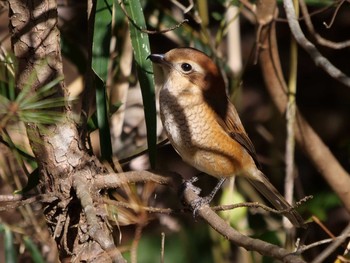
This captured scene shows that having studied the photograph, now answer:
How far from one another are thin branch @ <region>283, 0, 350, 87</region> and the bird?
0.50m

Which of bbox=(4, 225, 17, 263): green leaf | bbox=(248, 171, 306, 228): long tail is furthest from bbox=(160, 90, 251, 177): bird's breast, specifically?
bbox=(4, 225, 17, 263): green leaf

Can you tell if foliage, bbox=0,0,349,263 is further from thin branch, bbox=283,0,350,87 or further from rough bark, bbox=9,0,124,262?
thin branch, bbox=283,0,350,87

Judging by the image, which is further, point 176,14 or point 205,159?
point 176,14

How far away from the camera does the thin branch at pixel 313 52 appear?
2.91 m

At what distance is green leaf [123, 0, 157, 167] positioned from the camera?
9.96 ft

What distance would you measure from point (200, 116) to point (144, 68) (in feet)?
1.69

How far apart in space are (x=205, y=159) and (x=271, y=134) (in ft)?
5.12

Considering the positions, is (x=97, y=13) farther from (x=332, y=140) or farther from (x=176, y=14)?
(x=332, y=140)

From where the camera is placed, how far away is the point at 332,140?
215 inches

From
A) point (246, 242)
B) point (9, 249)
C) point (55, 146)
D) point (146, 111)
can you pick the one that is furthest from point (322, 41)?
point (9, 249)

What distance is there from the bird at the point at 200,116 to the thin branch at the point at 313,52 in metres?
0.50

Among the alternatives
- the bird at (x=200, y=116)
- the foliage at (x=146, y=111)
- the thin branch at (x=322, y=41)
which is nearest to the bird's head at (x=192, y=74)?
the bird at (x=200, y=116)

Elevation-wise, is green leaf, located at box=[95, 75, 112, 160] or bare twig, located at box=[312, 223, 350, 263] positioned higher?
green leaf, located at box=[95, 75, 112, 160]

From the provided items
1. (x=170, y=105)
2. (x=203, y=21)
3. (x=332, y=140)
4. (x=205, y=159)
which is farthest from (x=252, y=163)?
(x=332, y=140)
